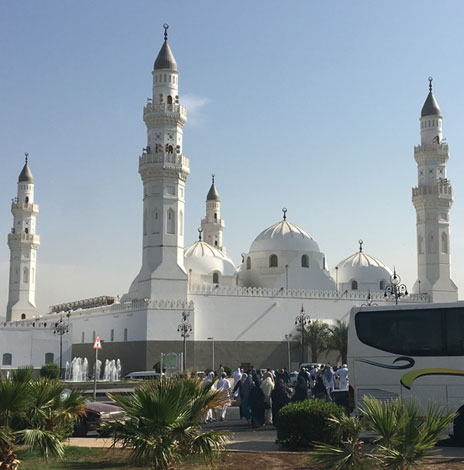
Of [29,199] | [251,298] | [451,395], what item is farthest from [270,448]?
[29,199]

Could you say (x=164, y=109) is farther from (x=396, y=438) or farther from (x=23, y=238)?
(x=396, y=438)

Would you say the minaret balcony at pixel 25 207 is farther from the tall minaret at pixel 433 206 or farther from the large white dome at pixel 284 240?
the tall minaret at pixel 433 206

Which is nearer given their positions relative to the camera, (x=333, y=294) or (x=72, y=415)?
(x=72, y=415)

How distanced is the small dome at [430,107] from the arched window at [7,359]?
3292 cm

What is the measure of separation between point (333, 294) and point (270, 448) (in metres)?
37.3

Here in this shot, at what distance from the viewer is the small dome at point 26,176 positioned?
201 feet

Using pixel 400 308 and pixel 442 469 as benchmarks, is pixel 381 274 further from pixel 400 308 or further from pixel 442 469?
pixel 442 469

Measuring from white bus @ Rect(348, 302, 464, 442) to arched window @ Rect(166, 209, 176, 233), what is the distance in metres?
28.6

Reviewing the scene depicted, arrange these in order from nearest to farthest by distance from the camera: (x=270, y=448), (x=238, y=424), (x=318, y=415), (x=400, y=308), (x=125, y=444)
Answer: (x=125, y=444)
(x=318, y=415)
(x=270, y=448)
(x=400, y=308)
(x=238, y=424)

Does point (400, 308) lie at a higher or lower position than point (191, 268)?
lower

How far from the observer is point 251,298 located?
4644 centimetres

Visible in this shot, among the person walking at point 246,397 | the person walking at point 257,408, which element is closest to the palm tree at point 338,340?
the person walking at point 246,397

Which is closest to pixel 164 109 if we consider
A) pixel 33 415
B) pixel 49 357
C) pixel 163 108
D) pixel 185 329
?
pixel 163 108

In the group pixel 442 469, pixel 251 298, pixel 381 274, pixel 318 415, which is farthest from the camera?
pixel 381 274
